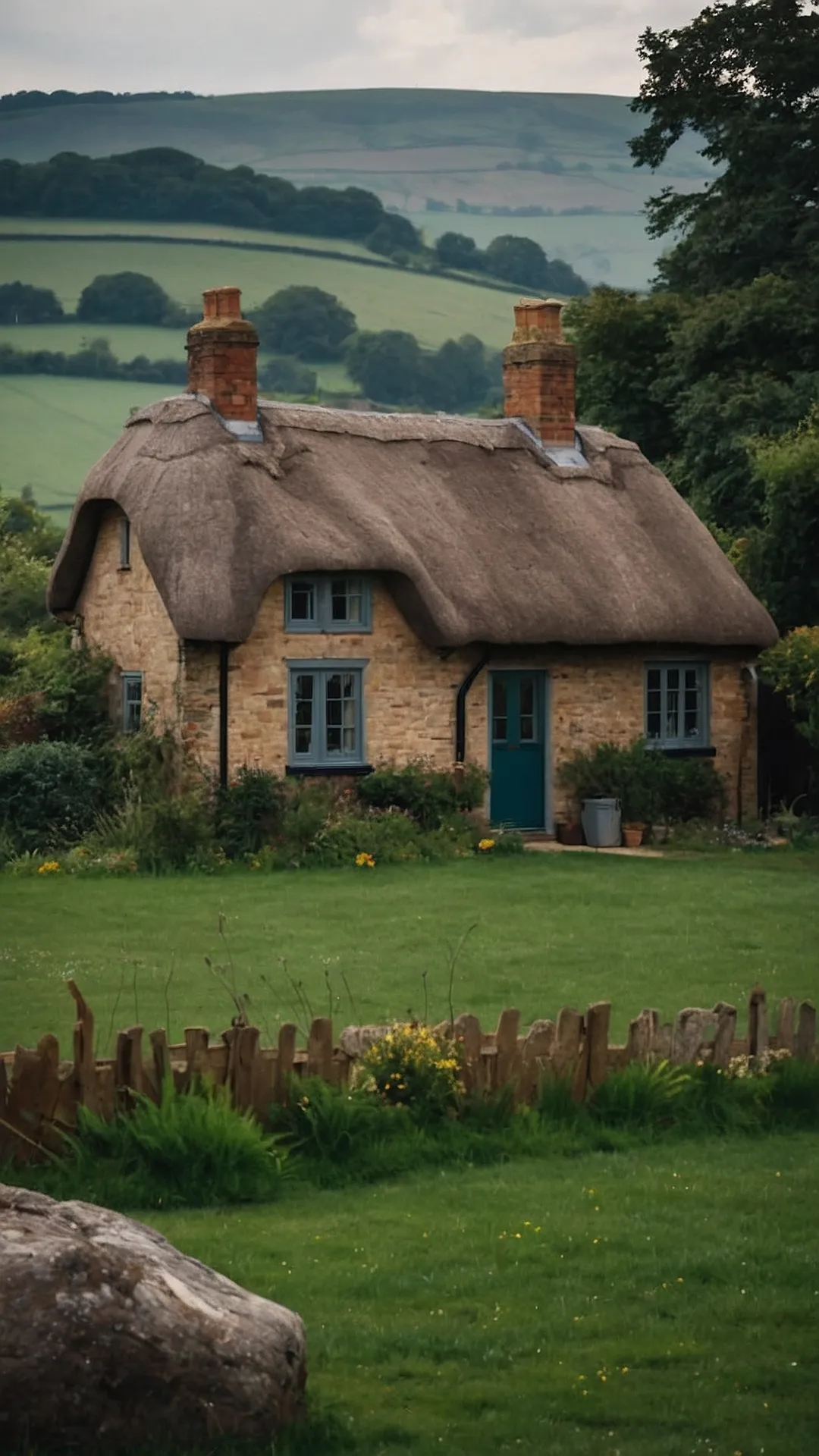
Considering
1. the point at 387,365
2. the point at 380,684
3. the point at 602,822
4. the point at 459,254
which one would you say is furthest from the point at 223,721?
the point at 459,254

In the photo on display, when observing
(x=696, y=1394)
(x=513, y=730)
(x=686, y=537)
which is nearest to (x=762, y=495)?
(x=686, y=537)

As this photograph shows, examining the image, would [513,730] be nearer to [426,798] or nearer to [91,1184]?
[426,798]

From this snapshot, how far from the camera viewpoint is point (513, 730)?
2758 cm

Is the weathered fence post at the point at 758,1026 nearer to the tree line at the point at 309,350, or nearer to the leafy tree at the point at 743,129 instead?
the leafy tree at the point at 743,129

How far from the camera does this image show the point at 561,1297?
28.6 feet

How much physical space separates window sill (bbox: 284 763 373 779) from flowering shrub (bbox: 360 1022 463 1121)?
14.7m

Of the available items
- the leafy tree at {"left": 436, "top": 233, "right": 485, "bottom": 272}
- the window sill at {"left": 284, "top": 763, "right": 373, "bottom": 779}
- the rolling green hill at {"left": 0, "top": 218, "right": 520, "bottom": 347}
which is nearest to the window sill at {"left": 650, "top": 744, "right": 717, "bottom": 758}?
the window sill at {"left": 284, "top": 763, "right": 373, "bottom": 779}

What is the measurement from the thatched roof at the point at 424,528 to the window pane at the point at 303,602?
2.43ft

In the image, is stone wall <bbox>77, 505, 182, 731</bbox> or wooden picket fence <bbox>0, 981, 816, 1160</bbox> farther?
stone wall <bbox>77, 505, 182, 731</bbox>

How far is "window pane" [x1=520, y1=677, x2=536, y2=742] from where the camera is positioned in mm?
27656

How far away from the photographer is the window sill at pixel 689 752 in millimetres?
28562

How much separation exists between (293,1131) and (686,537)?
19.7m

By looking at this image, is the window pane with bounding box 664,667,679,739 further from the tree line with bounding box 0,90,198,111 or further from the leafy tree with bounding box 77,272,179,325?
the tree line with bounding box 0,90,198,111

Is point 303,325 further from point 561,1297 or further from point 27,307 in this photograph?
point 561,1297
